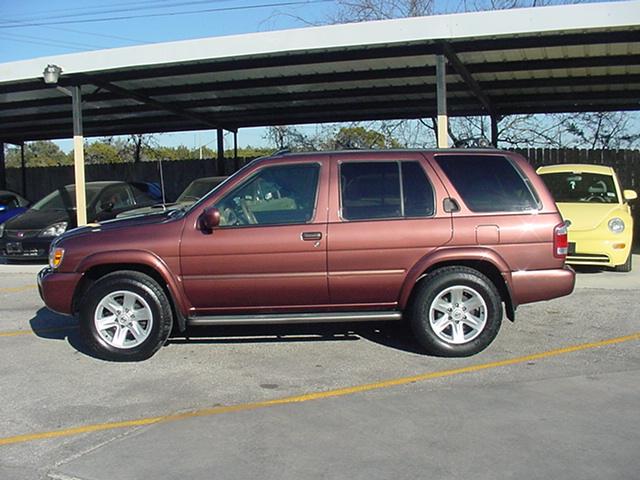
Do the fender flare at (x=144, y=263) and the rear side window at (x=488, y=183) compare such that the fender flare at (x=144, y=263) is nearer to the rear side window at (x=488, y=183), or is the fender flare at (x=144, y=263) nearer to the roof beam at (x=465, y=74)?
the rear side window at (x=488, y=183)

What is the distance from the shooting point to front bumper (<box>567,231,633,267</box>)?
9.65 metres

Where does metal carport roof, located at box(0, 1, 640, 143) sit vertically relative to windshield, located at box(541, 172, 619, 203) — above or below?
above

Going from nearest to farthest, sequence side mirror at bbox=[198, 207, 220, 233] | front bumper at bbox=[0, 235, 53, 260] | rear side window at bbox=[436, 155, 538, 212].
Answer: side mirror at bbox=[198, 207, 220, 233], rear side window at bbox=[436, 155, 538, 212], front bumper at bbox=[0, 235, 53, 260]

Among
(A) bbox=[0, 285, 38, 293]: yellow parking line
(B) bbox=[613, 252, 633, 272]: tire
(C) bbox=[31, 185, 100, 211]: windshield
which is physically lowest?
(A) bbox=[0, 285, 38, 293]: yellow parking line

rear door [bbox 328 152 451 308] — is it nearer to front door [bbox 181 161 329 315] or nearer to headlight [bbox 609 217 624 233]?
front door [bbox 181 161 329 315]

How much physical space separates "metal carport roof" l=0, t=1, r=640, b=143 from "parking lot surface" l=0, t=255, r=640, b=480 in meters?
5.10

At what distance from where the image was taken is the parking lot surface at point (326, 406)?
3.87m

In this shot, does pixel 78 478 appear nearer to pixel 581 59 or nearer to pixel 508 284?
pixel 508 284

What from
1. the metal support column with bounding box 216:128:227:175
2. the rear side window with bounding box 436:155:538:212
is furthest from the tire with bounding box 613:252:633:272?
the metal support column with bounding box 216:128:227:175

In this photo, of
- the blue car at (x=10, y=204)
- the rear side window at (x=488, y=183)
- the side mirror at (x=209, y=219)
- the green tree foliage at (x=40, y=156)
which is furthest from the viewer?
the green tree foliage at (x=40, y=156)

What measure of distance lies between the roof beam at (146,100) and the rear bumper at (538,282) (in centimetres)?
988

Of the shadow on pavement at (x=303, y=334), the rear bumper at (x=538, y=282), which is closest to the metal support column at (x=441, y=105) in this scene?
the shadow on pavement at (x=303, y=334)

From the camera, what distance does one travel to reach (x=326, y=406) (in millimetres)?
4820

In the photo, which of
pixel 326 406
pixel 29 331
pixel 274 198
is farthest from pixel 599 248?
pixel 29 331
